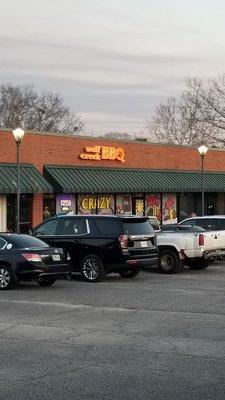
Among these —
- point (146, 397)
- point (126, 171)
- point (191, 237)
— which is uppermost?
point (126, 171)

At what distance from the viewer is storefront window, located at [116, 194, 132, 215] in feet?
116

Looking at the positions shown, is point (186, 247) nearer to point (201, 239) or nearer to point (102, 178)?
point (201, 239)

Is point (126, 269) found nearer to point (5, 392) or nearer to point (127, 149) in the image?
point (5, 392)

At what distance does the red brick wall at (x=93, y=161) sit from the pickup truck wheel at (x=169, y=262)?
11397 mm

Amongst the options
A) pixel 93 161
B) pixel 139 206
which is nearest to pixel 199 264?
pixel 93 161

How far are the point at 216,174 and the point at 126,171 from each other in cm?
964

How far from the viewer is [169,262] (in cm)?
2045

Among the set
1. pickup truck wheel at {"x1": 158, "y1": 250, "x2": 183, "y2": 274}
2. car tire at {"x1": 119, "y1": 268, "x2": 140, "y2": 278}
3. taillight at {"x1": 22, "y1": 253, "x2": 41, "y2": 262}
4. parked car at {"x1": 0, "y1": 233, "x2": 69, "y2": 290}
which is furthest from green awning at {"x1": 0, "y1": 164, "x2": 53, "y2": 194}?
taillight at {"x1": 22, "y1": 253, "x2": 41, "y2": 262}

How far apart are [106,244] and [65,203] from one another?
14610mm

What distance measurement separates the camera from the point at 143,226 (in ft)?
59.7

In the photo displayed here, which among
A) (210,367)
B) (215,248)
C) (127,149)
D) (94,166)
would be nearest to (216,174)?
(127,149)

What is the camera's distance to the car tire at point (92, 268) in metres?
17.8

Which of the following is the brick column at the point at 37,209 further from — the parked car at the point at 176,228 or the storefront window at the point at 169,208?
the storefront window at the point at 169,208

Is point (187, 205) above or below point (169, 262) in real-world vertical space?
above
